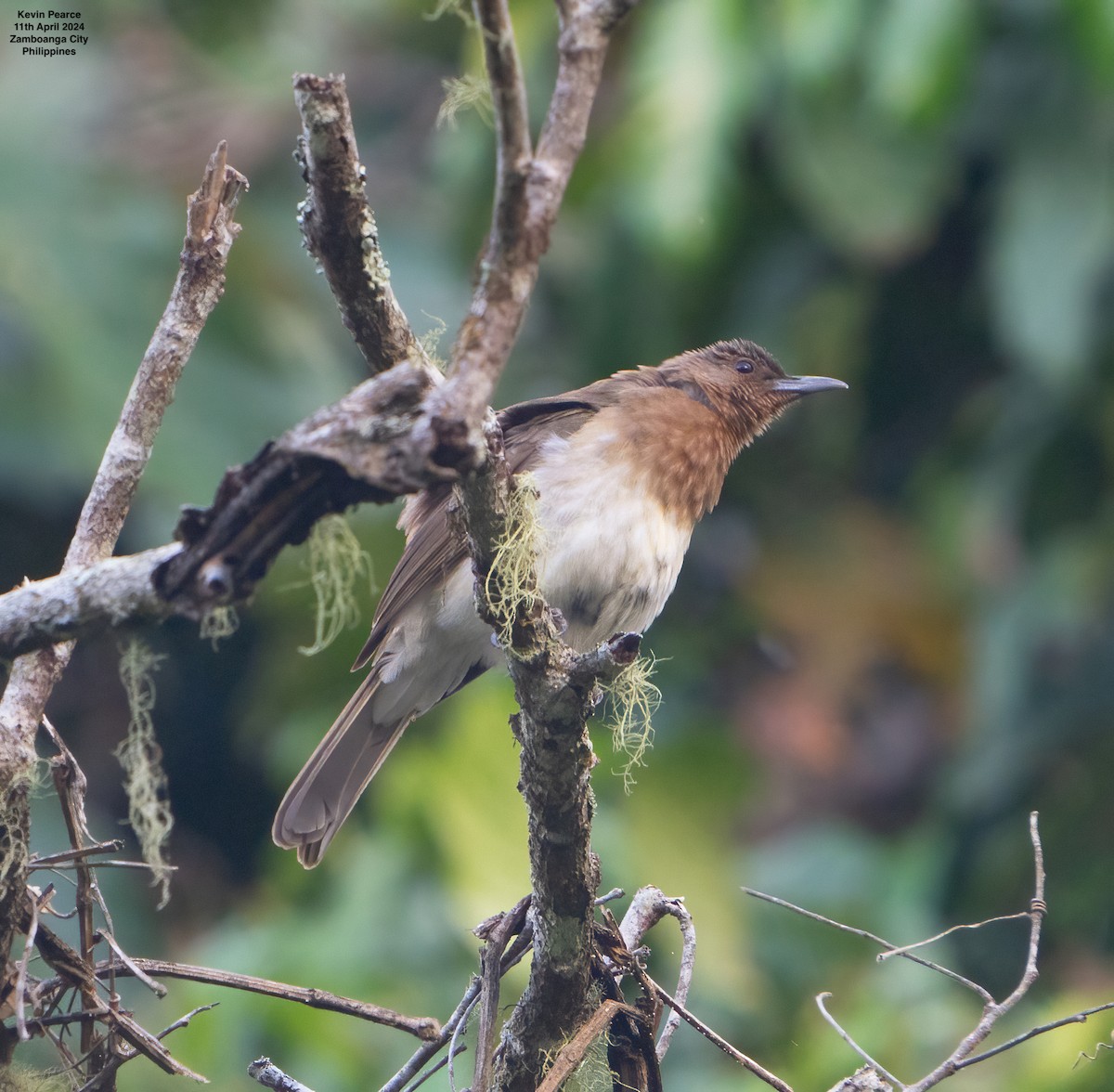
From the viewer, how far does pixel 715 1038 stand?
263 cm

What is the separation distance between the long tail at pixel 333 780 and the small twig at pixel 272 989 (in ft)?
4.07

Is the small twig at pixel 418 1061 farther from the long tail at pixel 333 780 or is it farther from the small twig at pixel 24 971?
the long tail at pixel 333 780

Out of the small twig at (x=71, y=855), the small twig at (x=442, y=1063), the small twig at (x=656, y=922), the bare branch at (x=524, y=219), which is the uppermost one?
the bare branch at (x=524, y=219)

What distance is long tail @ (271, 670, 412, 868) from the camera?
3953 millimetres

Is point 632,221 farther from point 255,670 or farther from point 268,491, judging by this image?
point 268,491

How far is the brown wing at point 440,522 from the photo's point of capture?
12.9ft

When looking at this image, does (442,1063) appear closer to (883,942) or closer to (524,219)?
(883,942)

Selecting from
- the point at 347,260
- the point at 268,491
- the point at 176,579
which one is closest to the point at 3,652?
the point at 176,579

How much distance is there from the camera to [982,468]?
6.64 metres

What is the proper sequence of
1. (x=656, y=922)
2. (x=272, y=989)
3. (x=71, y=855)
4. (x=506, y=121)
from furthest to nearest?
(x=656, y=922) → (x=272, y=989) → (x=71, y=855) → (x=506, y=121)

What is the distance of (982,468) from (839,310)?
1.13m

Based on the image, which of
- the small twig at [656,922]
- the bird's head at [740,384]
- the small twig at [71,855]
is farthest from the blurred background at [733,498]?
the small twig at [71,855]

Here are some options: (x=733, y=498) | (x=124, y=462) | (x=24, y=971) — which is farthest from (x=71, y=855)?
(x=733, y=498)

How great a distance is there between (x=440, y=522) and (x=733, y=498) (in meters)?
3.78
